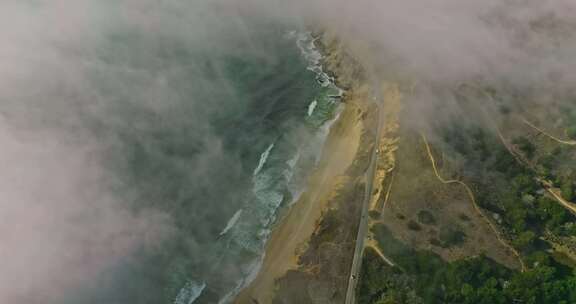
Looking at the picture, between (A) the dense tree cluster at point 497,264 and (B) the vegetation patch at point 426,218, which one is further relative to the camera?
(B) the vegetation patch at point 426,218

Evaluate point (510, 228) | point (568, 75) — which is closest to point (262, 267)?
point (510, 228)

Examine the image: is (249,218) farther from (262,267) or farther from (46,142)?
(46,142)

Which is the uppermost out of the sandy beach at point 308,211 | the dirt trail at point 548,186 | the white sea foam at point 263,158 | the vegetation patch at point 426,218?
the white sea foam at point 263,158

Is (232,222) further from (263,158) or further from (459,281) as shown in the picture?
(459,281)

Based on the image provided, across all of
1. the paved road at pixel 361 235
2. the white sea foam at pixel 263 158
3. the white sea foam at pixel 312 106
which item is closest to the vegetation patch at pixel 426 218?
the paved road at pixel 361 235

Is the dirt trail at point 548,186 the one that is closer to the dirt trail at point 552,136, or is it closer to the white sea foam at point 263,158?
the dirt trail at point 552,136

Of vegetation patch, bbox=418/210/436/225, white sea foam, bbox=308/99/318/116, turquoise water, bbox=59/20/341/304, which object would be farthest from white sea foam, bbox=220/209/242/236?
white sea foam, bbox=308/99/318/116

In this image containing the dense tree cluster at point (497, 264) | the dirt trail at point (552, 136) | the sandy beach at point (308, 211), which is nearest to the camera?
the dense tree cluster at point (497, 264)

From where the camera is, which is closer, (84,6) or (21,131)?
(21,131)
